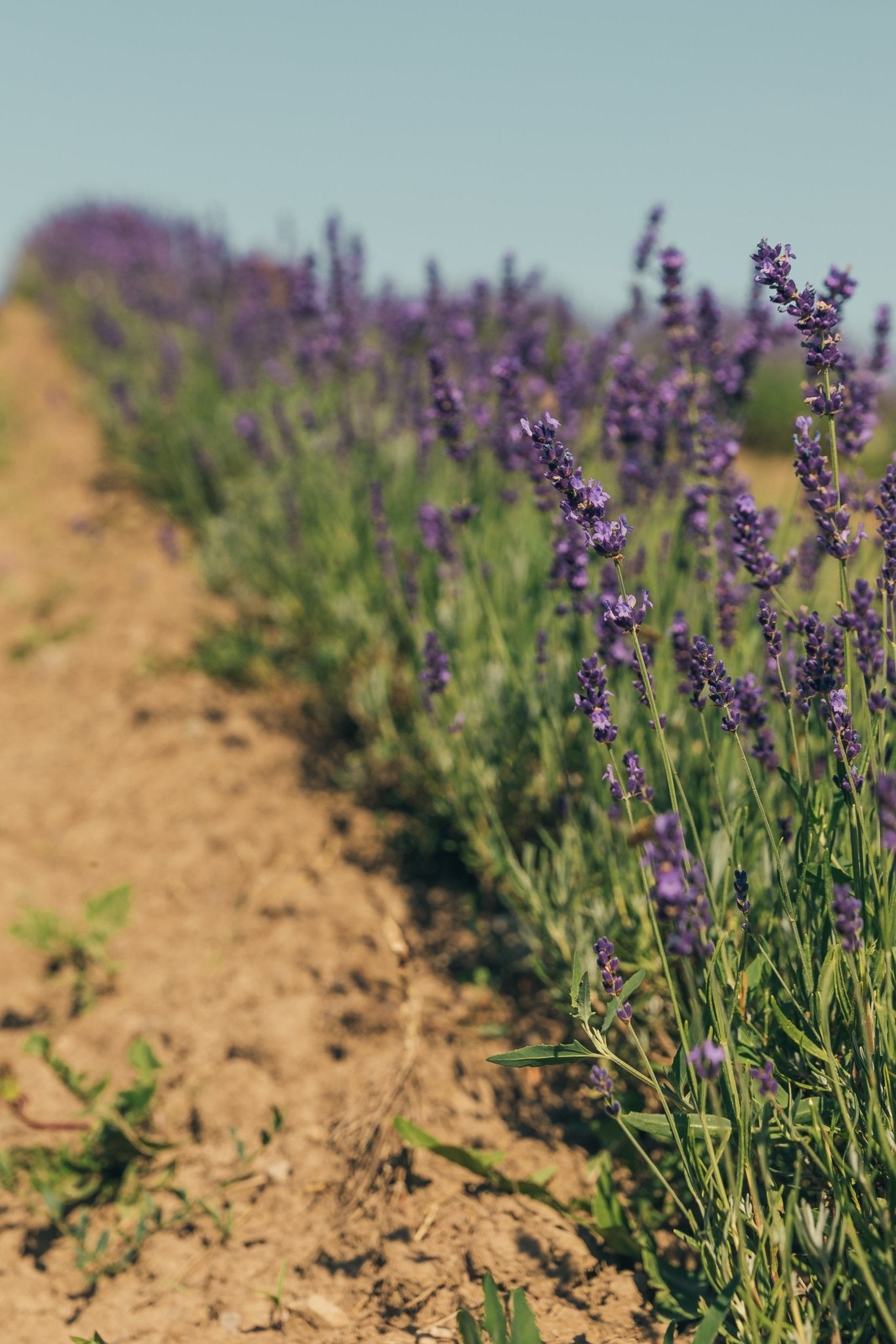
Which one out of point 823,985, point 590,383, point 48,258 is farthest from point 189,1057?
point 48,258

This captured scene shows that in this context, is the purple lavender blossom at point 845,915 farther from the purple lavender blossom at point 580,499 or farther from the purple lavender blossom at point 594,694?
the purple lavender blossom at point 580,499

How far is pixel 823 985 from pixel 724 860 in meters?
0.53

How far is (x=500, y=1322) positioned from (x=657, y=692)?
1.34 meters

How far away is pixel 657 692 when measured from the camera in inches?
87.0

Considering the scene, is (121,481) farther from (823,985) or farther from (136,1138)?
(823,985)

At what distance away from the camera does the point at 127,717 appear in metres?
3.85

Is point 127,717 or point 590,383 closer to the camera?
point 590,383

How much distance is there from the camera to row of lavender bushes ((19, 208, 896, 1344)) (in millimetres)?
1249

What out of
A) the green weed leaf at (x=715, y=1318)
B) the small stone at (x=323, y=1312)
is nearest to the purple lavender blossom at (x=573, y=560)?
the green weed leaf at (x=715, y=1318)

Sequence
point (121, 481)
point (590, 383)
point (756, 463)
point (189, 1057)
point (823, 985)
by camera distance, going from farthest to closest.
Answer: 1. point (756, 463)
2. point (121, 481)
3. point (590, 383)
4. point (189, 1057)
5. point (823, 985)

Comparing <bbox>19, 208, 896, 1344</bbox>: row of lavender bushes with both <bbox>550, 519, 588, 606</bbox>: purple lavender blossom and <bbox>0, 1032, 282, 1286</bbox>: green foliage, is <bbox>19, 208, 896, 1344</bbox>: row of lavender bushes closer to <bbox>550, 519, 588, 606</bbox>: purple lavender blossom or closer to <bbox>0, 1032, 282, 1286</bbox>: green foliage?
<bbox>550, 519, 588, 606</bbox>: purple lavender blossom

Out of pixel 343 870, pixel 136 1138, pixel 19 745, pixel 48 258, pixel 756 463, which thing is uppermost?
pixel 48 258

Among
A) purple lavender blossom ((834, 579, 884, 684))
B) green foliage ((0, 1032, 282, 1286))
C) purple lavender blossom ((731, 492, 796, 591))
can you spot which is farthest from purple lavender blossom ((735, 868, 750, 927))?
green foliage ((0, 1032, 282, 1286))

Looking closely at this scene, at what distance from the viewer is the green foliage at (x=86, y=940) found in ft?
8.31
